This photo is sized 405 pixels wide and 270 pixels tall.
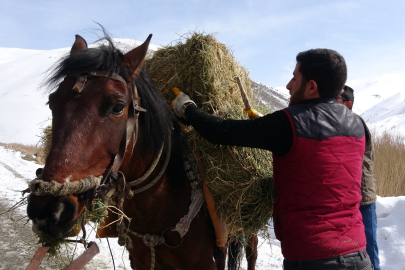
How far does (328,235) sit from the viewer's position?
1674mm

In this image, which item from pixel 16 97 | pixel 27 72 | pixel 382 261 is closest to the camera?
pixel 382 261

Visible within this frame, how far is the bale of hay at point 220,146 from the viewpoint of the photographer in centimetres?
226

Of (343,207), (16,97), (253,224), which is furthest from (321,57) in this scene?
(16,97)

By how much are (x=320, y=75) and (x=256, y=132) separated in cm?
53

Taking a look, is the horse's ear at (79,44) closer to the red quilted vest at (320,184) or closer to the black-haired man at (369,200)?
the red quilted vest at (320,184)

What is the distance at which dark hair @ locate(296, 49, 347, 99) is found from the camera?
1792 mm

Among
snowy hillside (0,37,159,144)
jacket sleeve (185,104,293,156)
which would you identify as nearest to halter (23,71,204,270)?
jacket sleeve (185,104,293,156)

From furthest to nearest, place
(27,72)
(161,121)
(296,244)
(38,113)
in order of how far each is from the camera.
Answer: (27,72) → (38,113) → (161,121) → (296,244)

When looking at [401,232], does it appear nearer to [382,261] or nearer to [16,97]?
[382,261]

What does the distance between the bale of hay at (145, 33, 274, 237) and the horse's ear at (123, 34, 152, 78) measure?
669 millimetres

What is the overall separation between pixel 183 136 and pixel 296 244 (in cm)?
119

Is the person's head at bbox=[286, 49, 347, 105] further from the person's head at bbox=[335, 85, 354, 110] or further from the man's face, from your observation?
the person's head at bbox=[335, 85, 354, 110]

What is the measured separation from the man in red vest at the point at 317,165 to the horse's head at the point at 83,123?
2.29 ft

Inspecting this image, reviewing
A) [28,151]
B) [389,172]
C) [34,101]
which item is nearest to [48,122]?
[34,101]
